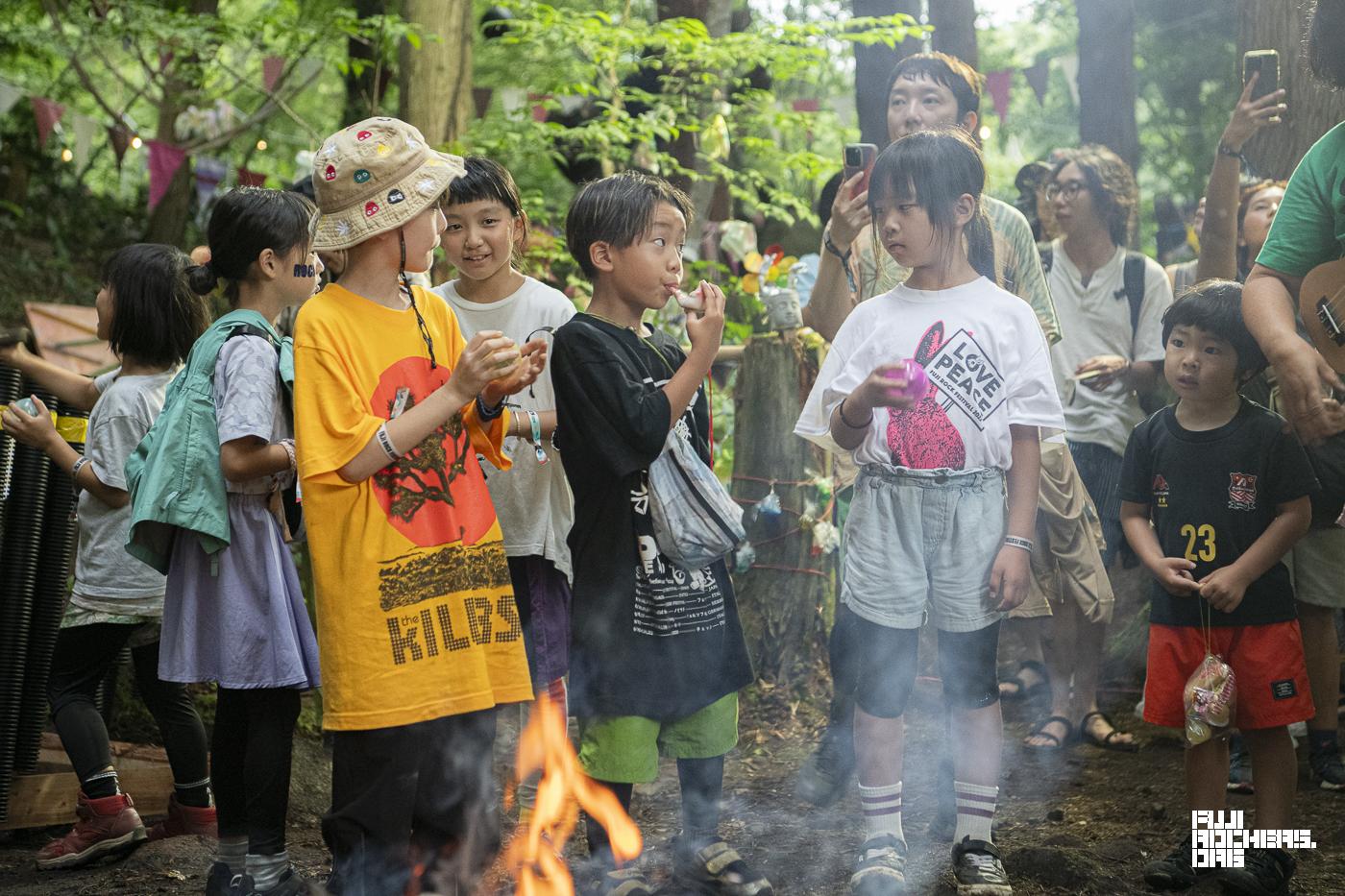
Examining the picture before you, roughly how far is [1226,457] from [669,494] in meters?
1.79

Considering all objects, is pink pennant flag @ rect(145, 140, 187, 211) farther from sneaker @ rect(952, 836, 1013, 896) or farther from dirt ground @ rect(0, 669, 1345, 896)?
sneaker @ rect(952, 836, 1013, 896)

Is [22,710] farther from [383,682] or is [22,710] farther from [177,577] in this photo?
[383,682]

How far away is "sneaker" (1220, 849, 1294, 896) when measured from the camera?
11.5ft

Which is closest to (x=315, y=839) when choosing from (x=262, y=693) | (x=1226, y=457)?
(x=262, y=693)

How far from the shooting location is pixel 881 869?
3.50 m

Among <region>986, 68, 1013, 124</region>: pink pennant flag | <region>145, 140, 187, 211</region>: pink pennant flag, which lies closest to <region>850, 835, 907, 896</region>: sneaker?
<region>145, 140, 187, 211</region>: pink pennant flag

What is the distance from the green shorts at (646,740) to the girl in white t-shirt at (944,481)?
468 millimetres

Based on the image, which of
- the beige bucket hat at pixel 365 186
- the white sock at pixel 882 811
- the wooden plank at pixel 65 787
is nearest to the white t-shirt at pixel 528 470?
the beige bucket hat at pixel 365 186

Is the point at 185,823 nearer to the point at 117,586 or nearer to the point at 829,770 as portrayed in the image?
the point at 117,586

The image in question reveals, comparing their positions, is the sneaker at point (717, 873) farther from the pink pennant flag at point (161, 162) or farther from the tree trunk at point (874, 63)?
the pink pennant flag at point (161, 162)

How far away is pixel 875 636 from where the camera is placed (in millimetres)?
3680

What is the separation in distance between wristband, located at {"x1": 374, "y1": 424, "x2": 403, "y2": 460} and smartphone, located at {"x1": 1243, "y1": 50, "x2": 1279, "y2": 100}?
355 centimetres

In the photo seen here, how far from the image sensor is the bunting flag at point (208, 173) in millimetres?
13406

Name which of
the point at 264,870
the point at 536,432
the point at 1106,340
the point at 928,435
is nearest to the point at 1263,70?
the point at 1106,340
